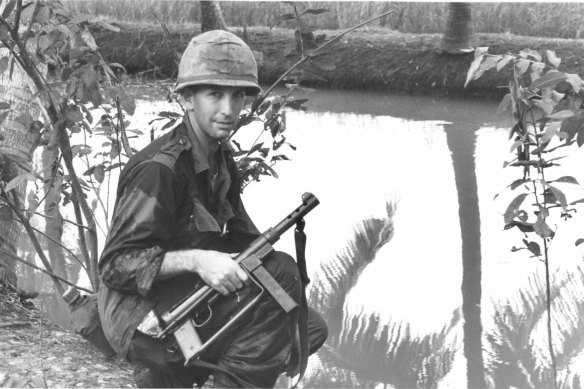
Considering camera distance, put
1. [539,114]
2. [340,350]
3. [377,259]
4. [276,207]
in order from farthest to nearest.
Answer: [276,207], [377,259], [340,350], [539,114]

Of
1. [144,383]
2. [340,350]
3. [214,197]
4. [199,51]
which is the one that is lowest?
[340,350]

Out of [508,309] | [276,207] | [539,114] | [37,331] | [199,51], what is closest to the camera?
[199,51]

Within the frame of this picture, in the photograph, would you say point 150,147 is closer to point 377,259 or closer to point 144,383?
point 144,383

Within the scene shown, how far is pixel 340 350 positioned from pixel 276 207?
1.38m

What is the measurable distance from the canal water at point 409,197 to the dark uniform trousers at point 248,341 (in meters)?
1.33

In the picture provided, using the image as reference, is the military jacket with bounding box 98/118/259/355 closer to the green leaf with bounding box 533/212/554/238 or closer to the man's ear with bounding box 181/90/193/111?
the man's ear with bounding box 181/90/193/111

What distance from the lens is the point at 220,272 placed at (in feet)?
8.29

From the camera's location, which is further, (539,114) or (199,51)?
(539,114)

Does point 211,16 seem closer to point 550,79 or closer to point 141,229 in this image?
point 550,79

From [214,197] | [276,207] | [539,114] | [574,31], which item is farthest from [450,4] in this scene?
[214,197]

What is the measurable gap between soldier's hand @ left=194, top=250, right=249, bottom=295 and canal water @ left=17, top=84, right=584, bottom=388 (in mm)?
1516

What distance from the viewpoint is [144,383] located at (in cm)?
279

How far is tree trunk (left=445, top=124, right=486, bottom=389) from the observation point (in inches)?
160

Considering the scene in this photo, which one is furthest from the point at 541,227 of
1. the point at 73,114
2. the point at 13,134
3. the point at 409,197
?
the point at 409,197
